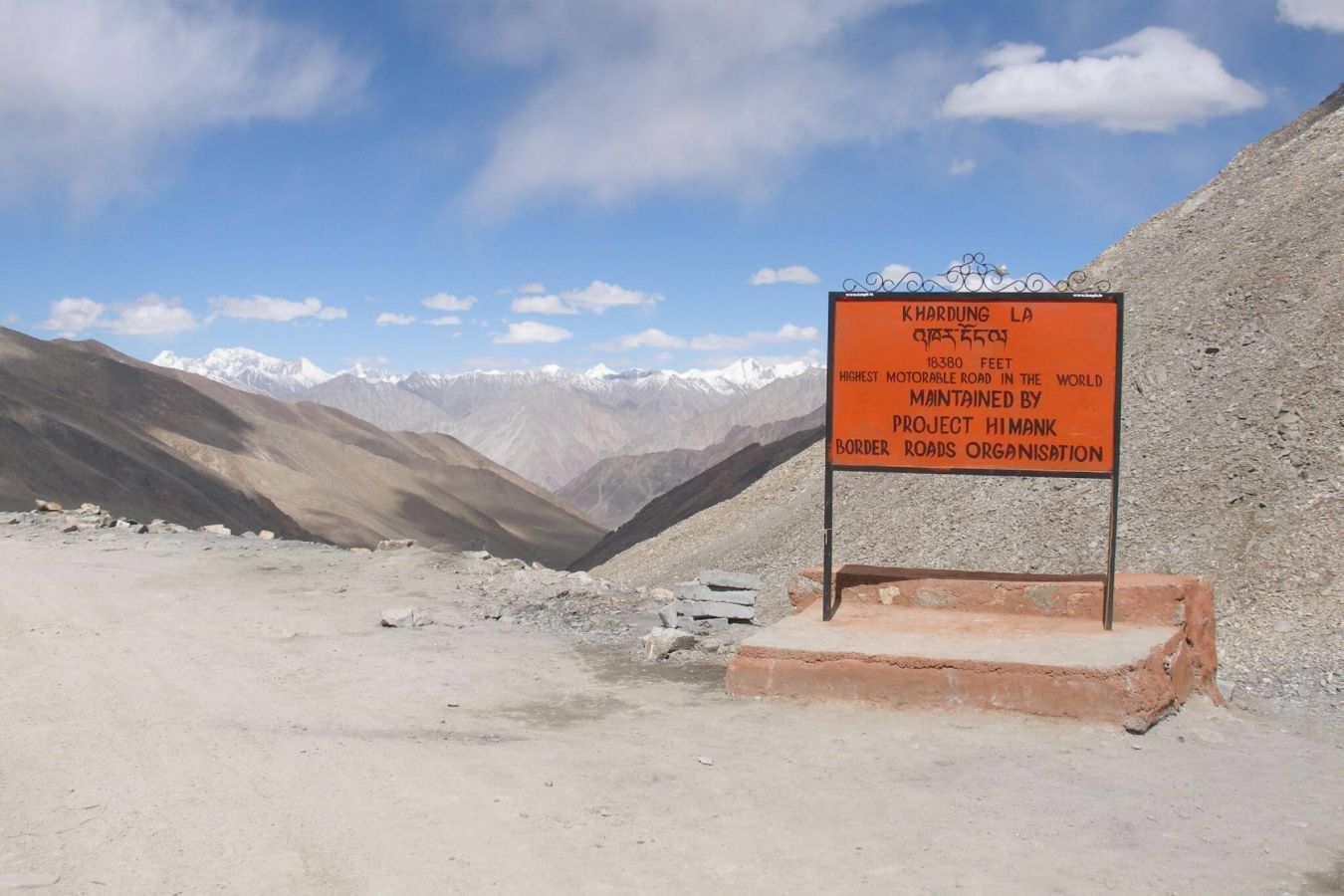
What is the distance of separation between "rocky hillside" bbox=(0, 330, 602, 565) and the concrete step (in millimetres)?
21671

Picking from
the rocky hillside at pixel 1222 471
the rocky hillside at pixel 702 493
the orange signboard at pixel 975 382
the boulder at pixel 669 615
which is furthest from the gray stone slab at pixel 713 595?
the rocky hillside at pixel 702 493

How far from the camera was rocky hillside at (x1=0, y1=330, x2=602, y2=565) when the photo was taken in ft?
153

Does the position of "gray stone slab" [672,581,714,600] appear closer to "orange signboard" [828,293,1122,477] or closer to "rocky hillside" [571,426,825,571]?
"orange signboard" [828,293,1122,477]

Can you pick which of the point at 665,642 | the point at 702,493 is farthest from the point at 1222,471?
the point at 702,493

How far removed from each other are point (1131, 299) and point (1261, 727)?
50.0ft

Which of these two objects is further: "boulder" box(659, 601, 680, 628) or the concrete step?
"boulder" box(659, 601, 680, 628)

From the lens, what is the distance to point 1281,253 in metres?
19.7

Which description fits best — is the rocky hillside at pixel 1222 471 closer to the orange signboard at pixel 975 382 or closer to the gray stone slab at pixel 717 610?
the orange signboard at pixel 975 382

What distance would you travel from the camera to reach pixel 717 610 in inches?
499

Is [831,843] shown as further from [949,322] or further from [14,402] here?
[14,402]

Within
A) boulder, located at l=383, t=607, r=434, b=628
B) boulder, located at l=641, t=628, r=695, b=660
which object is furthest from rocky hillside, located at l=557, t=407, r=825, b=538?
boulder, located at l=641, t=628, r=695, b=660

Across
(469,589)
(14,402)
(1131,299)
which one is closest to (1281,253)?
(1131,299)

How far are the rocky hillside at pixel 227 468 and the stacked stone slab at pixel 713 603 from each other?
17360 millimetres

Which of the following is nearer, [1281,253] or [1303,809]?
[1303,809]
